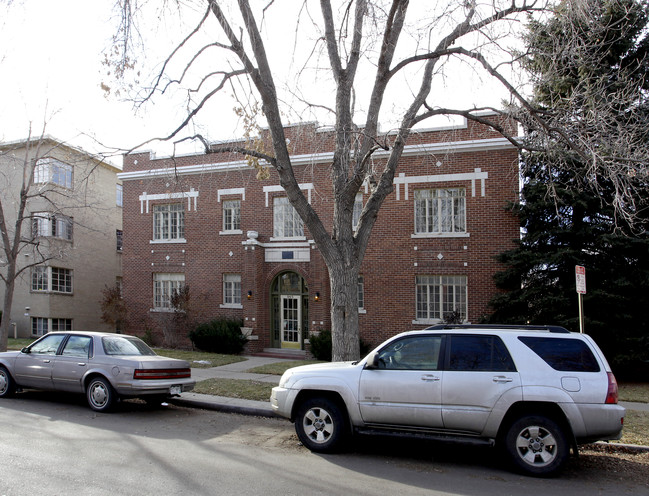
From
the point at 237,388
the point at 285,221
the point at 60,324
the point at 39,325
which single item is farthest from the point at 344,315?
the point at 39,325

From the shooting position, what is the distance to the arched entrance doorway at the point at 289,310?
18.4 m

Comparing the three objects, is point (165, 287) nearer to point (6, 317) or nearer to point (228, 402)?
point (6, 317)

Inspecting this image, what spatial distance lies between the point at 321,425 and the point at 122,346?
4.84m

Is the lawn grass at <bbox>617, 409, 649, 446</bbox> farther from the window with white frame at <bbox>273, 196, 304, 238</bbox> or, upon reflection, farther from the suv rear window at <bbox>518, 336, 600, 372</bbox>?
the window with white frame at <bbox>273, 196, 304, 238</bbox>

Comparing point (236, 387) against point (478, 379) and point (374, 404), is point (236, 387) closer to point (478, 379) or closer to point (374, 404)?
point (374, 404)

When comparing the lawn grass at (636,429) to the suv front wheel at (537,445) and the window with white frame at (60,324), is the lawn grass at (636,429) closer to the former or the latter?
the suv front wheel at (537,445)

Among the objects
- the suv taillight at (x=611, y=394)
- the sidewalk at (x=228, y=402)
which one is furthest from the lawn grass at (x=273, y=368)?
the suv taillight at (x=611, y=394)

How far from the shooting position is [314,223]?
30.5ft

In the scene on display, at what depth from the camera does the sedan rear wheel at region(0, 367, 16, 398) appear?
9.92 m

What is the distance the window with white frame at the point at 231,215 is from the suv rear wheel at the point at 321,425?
42.9 ft

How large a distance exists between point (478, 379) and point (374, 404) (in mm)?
1349

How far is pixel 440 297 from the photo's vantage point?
16.5 metres

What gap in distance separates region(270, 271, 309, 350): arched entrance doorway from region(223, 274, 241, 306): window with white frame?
137 centimetres

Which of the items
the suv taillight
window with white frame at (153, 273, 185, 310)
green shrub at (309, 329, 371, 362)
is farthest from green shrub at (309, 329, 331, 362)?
the suv taillight
